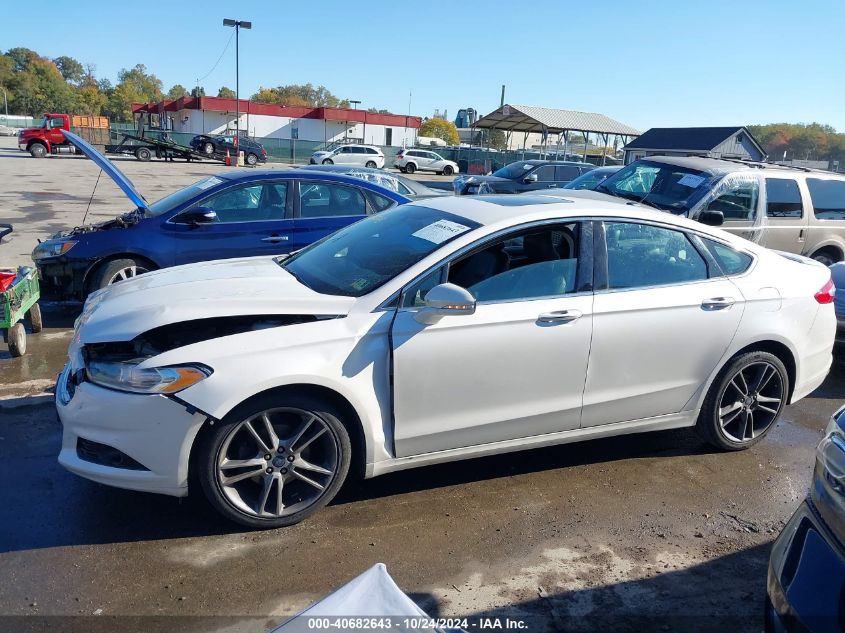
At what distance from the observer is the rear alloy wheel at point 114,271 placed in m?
6.66

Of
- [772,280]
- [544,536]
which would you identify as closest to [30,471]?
[544,536]

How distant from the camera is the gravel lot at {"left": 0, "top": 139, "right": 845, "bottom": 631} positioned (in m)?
2.92

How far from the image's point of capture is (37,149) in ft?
117

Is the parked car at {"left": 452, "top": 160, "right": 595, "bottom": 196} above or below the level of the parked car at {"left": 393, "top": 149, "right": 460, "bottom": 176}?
below

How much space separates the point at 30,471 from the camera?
Result: 391cm

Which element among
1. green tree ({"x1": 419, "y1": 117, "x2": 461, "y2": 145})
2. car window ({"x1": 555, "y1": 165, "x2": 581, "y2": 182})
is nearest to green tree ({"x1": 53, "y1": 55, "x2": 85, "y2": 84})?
green tree ({"x1": 419, "y1": 117, "x2": 461, "y2": 145})

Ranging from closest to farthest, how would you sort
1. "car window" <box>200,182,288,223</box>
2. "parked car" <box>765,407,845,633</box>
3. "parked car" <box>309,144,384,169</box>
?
"parked car" <box>765,407,845,633</box> → "car window" <box>200,182,288,223</box> → "parked car" <box>309,144,384,169</box>

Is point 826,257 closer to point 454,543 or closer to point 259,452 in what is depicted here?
point 454,543

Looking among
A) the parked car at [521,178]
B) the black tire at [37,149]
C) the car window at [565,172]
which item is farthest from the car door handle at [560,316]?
the black tire at [37,149]

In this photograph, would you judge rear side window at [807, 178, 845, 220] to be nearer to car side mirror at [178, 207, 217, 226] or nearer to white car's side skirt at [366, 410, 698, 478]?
white car's side skirt at [366, 410, 698, 478]

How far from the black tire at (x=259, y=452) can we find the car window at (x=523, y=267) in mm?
1032

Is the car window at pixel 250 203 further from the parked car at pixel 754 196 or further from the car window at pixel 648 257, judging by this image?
the parked car at pixel 754 196

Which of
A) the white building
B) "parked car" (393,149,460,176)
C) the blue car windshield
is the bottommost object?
the blue car windshield

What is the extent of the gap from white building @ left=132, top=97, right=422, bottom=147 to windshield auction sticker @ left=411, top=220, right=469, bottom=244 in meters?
56.1
